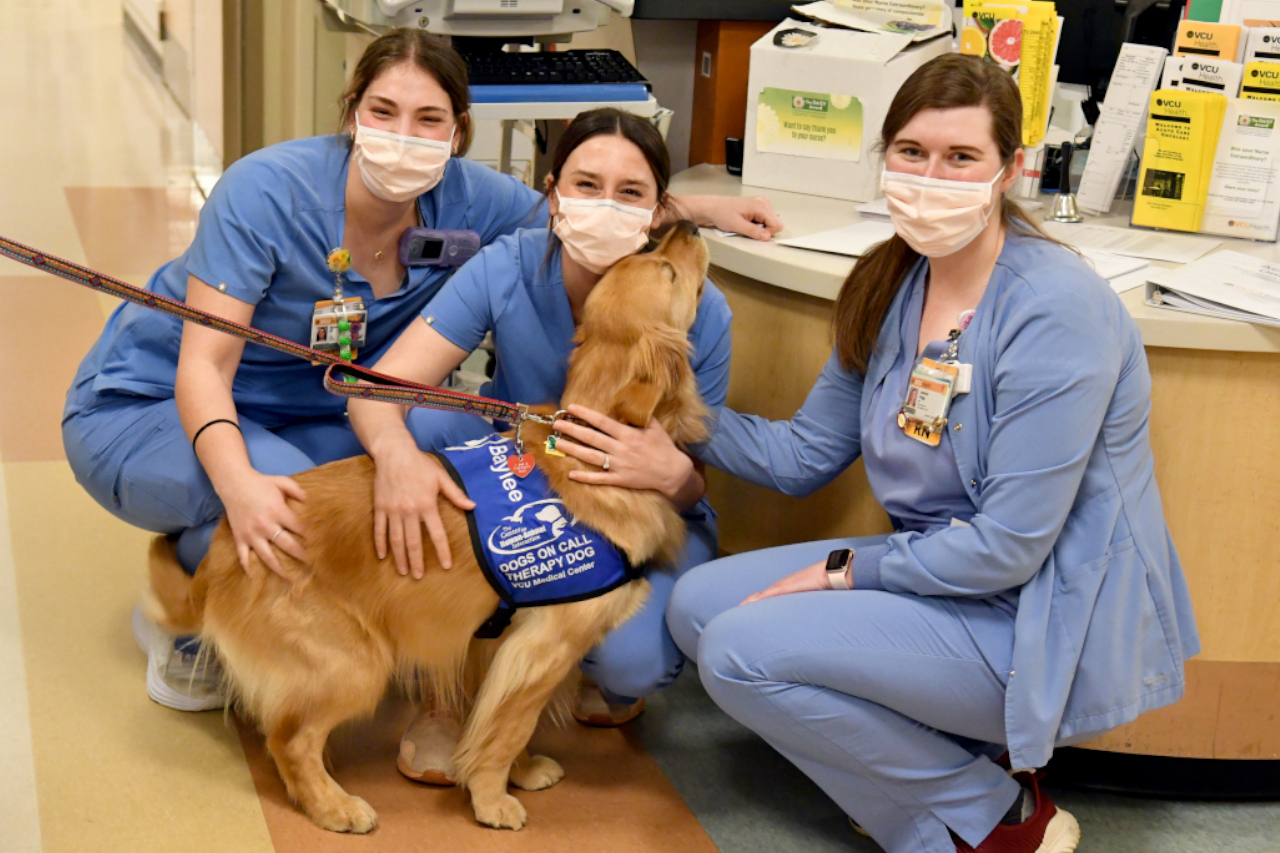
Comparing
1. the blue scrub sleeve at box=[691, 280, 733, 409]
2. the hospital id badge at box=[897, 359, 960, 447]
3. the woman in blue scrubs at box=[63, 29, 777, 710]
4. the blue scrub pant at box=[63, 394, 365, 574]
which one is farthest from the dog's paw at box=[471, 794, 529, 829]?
the hospital id badge at box=[897, 359, 960, 447]

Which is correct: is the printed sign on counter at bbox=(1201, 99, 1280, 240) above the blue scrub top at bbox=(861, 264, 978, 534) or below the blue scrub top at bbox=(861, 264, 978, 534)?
above

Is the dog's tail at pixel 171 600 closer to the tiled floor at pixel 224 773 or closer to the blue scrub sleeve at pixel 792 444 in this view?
the tiled floor at pixel 224 773

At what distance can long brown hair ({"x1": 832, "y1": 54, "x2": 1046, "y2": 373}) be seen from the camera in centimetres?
164

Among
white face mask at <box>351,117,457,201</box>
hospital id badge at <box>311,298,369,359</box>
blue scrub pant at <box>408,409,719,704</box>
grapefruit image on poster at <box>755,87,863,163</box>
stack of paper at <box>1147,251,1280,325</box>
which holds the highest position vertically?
grapefruit image on poster at <box>755,87,863,163</box>

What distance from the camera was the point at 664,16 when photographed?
292 centimetres

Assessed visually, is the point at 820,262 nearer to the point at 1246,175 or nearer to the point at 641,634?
the point at 641,634

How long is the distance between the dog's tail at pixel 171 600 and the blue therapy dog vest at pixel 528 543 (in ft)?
1.53

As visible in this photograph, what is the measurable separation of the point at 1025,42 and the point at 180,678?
2049 millimetres

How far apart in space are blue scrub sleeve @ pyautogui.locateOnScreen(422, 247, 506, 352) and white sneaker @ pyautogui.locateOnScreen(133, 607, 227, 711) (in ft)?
2.40

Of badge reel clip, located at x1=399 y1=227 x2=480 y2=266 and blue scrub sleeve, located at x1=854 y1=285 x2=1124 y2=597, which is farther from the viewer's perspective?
badge reel clip, located at x1=399 y1=227 x2=480 y2=266

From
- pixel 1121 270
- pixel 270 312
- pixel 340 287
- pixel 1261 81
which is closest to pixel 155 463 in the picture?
pixel 270 312

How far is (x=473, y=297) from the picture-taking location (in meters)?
1.96

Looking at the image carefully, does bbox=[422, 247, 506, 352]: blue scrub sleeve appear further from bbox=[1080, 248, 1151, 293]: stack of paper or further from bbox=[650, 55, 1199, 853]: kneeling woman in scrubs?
bbox=[1080, 248, 1151, 293]: stack of paper

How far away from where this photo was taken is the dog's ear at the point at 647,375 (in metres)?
1.77
